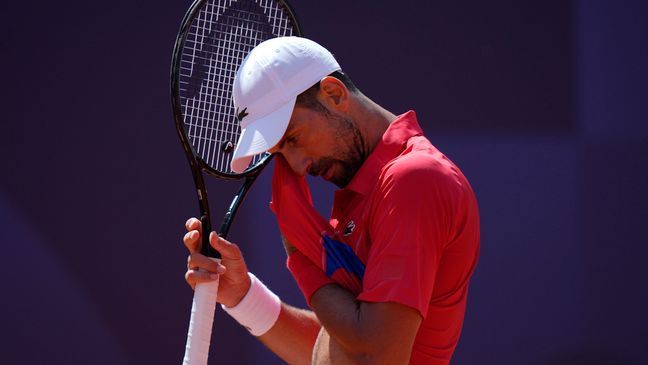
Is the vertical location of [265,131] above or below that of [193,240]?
above

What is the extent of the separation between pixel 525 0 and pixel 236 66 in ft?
4.66

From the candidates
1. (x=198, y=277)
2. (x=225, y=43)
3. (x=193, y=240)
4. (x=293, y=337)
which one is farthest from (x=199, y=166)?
(x=293, y=337)

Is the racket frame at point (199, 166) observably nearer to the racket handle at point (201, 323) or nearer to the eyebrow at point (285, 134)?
the racket handle at point (201, 323)

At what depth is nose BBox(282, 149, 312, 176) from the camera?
1.84 metres

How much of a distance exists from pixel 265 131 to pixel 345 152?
0.18 meters

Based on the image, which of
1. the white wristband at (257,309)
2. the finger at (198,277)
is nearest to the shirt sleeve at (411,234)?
the finger at (198,277)

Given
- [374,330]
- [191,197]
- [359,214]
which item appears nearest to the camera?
[374,330]

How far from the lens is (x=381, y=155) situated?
177 cm

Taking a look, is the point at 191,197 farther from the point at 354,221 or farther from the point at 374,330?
the point at 374,330

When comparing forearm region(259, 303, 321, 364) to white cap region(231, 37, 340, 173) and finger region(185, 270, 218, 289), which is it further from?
white cap region(231, 37, 340, 173)

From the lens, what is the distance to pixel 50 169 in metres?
A: 3.26

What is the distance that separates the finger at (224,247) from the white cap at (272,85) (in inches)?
10.2

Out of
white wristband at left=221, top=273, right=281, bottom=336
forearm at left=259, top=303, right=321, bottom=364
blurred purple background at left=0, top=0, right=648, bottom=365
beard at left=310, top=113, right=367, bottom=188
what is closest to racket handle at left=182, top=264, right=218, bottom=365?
white wristband at left=221, top=273, right=281, bottom=336

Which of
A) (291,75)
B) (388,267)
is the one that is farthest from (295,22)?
(388,267)
